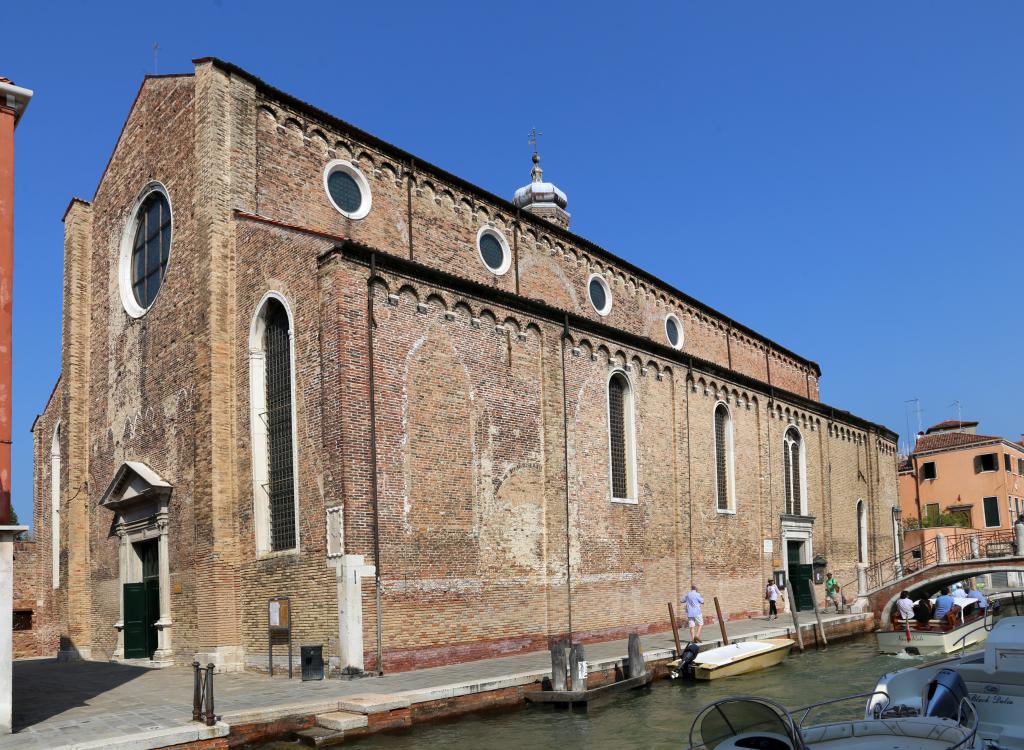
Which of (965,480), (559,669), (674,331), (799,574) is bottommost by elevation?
(799,574)

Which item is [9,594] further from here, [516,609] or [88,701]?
[516,609]

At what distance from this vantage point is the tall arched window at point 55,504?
23719 millimetres

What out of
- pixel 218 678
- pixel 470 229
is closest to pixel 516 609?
pixel 218 678

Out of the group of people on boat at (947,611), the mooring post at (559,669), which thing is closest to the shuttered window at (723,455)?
the group of people on boat at (947,611)

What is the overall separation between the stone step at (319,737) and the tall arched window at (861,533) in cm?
2742

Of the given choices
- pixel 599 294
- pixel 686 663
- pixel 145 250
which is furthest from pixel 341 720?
pixel 599 294

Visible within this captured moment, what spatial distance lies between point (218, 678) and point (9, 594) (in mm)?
5493

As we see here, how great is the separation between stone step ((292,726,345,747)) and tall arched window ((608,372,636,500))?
36.7ft

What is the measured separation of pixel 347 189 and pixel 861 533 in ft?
79.6

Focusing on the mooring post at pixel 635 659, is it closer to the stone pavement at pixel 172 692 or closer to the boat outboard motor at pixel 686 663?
the stone pavement at pixel 172 692

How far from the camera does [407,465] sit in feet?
52.9

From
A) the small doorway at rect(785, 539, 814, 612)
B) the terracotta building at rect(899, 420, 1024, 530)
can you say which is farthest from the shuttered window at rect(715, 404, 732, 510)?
the terracotta building at rect(899, 420, 1024, 530)

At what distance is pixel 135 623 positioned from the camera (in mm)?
18891

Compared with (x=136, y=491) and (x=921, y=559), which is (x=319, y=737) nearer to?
(x=136, y=491)
